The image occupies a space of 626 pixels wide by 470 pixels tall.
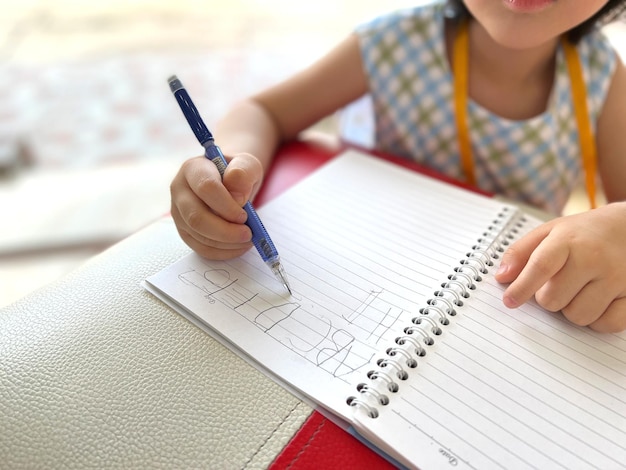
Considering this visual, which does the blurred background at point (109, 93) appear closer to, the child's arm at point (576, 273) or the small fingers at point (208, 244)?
the small fingers at point (208, 244)

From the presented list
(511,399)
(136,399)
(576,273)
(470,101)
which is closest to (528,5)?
(470,101)

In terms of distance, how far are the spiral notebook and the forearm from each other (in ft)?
0.31

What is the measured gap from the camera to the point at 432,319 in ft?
1.34

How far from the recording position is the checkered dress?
695 millimetres

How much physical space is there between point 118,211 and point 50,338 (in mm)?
908

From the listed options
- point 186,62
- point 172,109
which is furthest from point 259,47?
point 172,109

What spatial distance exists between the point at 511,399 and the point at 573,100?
505 millimetres

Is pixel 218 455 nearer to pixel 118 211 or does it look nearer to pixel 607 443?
pixel 607 443

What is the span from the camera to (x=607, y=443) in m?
0.33

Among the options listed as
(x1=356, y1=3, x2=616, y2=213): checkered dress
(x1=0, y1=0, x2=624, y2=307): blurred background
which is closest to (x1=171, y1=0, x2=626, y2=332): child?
(x1=356, y1=3, x2=616, y2=213): checkered dress

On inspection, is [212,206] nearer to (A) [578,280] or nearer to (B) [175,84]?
(B) [175,84]

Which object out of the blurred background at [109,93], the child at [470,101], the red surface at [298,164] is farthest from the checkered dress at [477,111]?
the blurred background at [109,93]

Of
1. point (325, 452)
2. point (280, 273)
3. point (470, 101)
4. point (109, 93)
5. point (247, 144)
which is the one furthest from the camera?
point (109, 93)

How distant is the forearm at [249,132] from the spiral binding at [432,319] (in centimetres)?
27
